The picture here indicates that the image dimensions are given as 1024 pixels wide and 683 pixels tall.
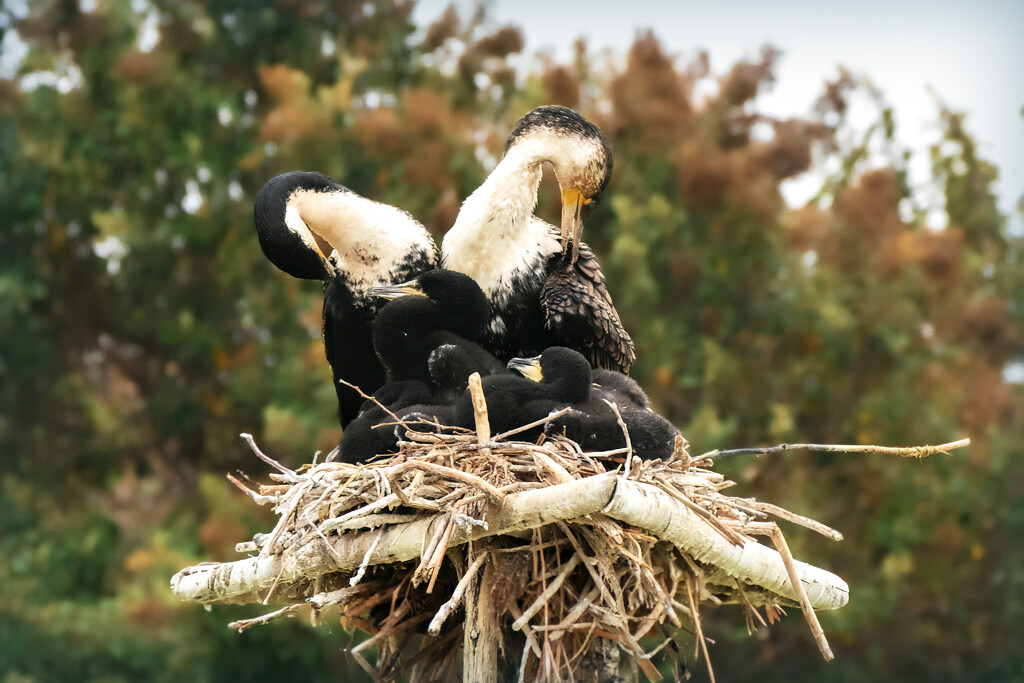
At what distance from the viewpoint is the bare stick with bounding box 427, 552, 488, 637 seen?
2.20 m

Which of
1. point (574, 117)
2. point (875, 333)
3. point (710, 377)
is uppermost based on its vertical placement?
point (875, 333)

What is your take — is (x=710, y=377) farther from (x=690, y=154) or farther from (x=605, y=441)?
(x=605, y=441)

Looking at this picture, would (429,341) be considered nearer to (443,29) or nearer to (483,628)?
(483,628)

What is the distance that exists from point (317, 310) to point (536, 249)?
177 inches

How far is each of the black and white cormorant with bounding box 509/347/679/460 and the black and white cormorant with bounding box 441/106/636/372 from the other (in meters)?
0.47

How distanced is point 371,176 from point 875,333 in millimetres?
4071

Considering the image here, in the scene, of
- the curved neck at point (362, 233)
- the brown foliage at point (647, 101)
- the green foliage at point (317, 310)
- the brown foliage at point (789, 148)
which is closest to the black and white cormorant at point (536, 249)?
the curved neck at point (362, 233)

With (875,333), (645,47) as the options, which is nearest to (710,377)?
(875,333)

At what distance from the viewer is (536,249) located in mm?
3539

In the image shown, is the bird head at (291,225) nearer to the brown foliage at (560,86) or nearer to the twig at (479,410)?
the twig at (479,410)

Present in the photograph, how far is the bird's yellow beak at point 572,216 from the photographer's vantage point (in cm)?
342

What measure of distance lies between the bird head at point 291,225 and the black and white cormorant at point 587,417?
0.89 meters

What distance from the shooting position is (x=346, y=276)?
3545 millimetres

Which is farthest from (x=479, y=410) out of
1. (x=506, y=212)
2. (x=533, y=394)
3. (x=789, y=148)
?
(x=789, y=148)
